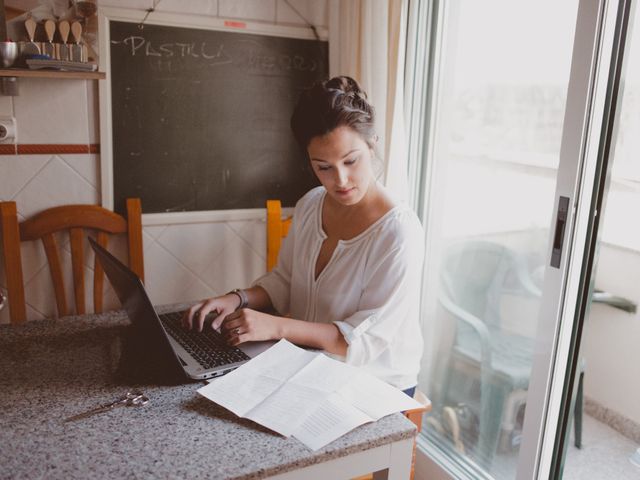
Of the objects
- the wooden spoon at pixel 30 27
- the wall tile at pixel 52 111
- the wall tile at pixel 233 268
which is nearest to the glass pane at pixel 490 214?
the wall tile at pixel 233 268

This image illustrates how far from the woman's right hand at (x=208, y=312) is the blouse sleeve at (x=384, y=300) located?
1.05ft

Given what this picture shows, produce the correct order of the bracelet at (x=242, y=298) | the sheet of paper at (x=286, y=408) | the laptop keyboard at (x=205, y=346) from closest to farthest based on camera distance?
the sheet of paper at (x=286, y=408) → the laptop keyboard at (x=205, y=346) → the bracelet at (x=242, y=298)

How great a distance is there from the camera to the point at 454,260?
2256 millimetres

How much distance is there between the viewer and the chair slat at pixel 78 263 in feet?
7.02

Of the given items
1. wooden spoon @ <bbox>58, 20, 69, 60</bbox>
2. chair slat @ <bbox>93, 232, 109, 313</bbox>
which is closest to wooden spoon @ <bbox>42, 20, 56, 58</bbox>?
wooden spoon @ <bbox>58, 20, 69, 60</bbox>

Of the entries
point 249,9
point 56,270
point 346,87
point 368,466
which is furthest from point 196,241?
point 368,466

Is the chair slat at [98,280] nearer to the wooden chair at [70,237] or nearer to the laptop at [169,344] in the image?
the wooden chair at [70,237]

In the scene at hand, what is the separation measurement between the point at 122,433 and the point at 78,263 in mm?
1237

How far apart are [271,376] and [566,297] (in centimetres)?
86

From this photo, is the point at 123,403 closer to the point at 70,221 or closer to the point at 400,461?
the point at 400,461

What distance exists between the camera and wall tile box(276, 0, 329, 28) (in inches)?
93.0

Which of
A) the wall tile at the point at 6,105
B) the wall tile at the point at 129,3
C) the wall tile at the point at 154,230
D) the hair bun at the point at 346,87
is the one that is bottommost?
the wall tile at the point at 154,230

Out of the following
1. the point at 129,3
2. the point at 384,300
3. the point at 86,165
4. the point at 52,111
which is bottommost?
the point at 384,300

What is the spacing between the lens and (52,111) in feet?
6.76
